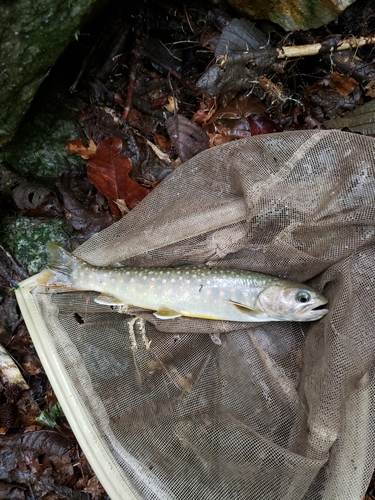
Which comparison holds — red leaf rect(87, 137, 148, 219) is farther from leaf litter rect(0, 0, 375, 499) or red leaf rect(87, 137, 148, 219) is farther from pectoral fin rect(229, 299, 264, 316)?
pectoral fin rect(229, 299, 264, 316)

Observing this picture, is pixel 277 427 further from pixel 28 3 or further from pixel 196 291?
pixel 28 3

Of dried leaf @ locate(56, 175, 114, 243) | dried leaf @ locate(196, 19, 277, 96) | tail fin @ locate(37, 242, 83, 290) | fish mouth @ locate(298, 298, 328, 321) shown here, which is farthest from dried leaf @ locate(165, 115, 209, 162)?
fish mouth @ locate(298, 298, 328, 321)

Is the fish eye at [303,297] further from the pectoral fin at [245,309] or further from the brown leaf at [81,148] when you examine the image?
the brown leaf at [81,148]

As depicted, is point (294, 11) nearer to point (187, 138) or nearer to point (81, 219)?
point (187, 138)

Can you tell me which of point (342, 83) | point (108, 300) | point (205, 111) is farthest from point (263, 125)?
point (108, 300)

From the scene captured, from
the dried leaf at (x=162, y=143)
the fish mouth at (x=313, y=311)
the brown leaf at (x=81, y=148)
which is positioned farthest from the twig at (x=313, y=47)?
the fish mouth at (x=313, y=311)

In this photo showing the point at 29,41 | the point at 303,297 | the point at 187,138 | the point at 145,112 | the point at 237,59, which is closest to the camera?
the point at 29,41

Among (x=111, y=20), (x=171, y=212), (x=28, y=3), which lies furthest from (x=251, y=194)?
(x=111, y=20)
